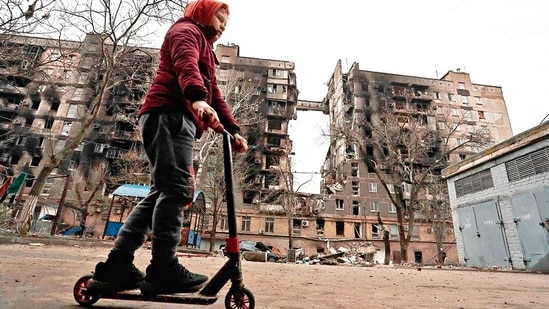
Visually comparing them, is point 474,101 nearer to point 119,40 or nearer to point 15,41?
point 119,40

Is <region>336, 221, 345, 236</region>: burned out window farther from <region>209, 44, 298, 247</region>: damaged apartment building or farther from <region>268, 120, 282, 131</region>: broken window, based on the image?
<region>268, 120, 282, 131</region>: broken window

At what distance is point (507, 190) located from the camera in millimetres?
11414

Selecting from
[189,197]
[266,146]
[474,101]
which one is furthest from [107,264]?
[474,101]

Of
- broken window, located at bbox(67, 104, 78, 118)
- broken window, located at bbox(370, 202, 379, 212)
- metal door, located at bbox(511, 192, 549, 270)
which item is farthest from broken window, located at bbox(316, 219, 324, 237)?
broken window, located at bbox(67, 104, 78, 118)

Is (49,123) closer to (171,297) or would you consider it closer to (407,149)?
(407,149)

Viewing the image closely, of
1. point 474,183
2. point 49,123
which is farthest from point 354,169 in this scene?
point 49,123

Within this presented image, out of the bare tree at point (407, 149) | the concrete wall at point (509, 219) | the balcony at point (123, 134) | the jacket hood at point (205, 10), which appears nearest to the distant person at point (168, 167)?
the jacket hood at point (205, 10)

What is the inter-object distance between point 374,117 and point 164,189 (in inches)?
1668

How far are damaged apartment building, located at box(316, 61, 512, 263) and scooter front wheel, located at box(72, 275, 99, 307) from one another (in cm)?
3214

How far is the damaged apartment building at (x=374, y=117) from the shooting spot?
1292 inches

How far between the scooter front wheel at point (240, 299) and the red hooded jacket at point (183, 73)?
94 cm

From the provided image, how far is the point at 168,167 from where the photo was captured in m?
1.56

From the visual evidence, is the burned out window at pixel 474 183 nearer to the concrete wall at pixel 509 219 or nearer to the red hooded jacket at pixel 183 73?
the concrete wall at pixel 509 219

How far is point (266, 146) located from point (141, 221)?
1469 inches
